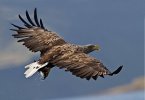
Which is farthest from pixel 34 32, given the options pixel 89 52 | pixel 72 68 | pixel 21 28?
pixel 72 68

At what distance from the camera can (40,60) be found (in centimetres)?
2128

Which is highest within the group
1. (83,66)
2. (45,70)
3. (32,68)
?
(45,70)

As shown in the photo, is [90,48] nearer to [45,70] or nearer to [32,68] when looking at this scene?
[45,70]

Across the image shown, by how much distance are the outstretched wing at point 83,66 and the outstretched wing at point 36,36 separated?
1.48m

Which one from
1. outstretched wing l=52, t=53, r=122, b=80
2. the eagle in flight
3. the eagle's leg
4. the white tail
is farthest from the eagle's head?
the white tail

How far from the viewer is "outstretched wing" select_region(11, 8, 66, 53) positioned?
22.6m

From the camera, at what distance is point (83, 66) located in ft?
67.1

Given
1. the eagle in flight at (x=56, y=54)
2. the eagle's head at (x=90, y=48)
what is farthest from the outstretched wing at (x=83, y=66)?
the eagle's head at (x=90, y=48)

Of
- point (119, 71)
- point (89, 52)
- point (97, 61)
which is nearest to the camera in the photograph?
point (119, 71)

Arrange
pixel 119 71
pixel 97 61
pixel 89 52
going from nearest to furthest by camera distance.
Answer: pixel 119 71
pixel 97 61
pixel 89 52

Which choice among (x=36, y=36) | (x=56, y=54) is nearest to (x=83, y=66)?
(x=56, y=54)

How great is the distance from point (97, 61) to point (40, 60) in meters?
1.57

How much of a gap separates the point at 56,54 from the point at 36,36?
219cm

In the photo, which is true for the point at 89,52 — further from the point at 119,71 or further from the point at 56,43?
the point at 119,71
